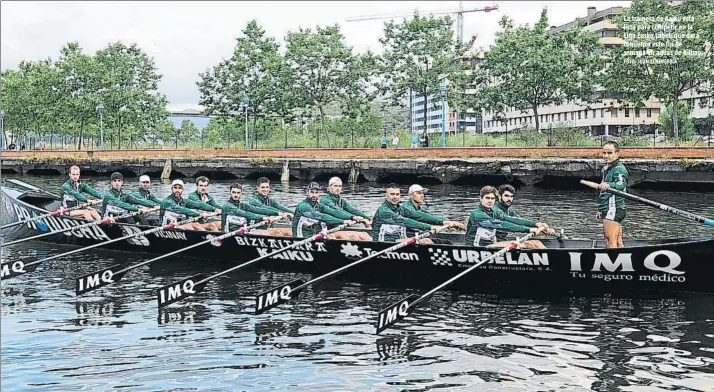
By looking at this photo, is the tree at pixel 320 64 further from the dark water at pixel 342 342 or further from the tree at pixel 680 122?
the dark water at pixel 342 342

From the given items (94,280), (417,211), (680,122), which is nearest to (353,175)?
(417,211)

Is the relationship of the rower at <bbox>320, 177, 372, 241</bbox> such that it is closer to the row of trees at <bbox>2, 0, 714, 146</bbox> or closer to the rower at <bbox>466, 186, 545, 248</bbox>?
the rower at <bbox>466, 186, 545, 248</bbox>

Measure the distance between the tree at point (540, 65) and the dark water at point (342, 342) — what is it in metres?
42.4

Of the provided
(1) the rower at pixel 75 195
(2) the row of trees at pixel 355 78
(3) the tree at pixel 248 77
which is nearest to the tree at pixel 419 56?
(2) the row of trees at pixel 355 78

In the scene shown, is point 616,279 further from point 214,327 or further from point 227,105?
point 227,105

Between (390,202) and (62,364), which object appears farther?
(390,202)

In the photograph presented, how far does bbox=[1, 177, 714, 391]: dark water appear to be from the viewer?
10.1 metres

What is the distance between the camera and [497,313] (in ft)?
44.2

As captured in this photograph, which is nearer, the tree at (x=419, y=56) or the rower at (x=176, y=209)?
the rower at (x=176, y=209)

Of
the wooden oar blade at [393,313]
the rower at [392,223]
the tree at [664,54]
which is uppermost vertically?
the tree at [664,54]

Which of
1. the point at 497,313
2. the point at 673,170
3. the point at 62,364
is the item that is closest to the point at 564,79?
the point at 673,170

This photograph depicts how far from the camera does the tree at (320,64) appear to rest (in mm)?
61750

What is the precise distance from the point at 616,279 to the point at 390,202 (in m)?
4.93

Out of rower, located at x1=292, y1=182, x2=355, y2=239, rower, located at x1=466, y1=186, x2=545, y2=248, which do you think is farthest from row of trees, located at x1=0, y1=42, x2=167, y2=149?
rower, located at x1=466, y1=186, x2=545, y2=248
